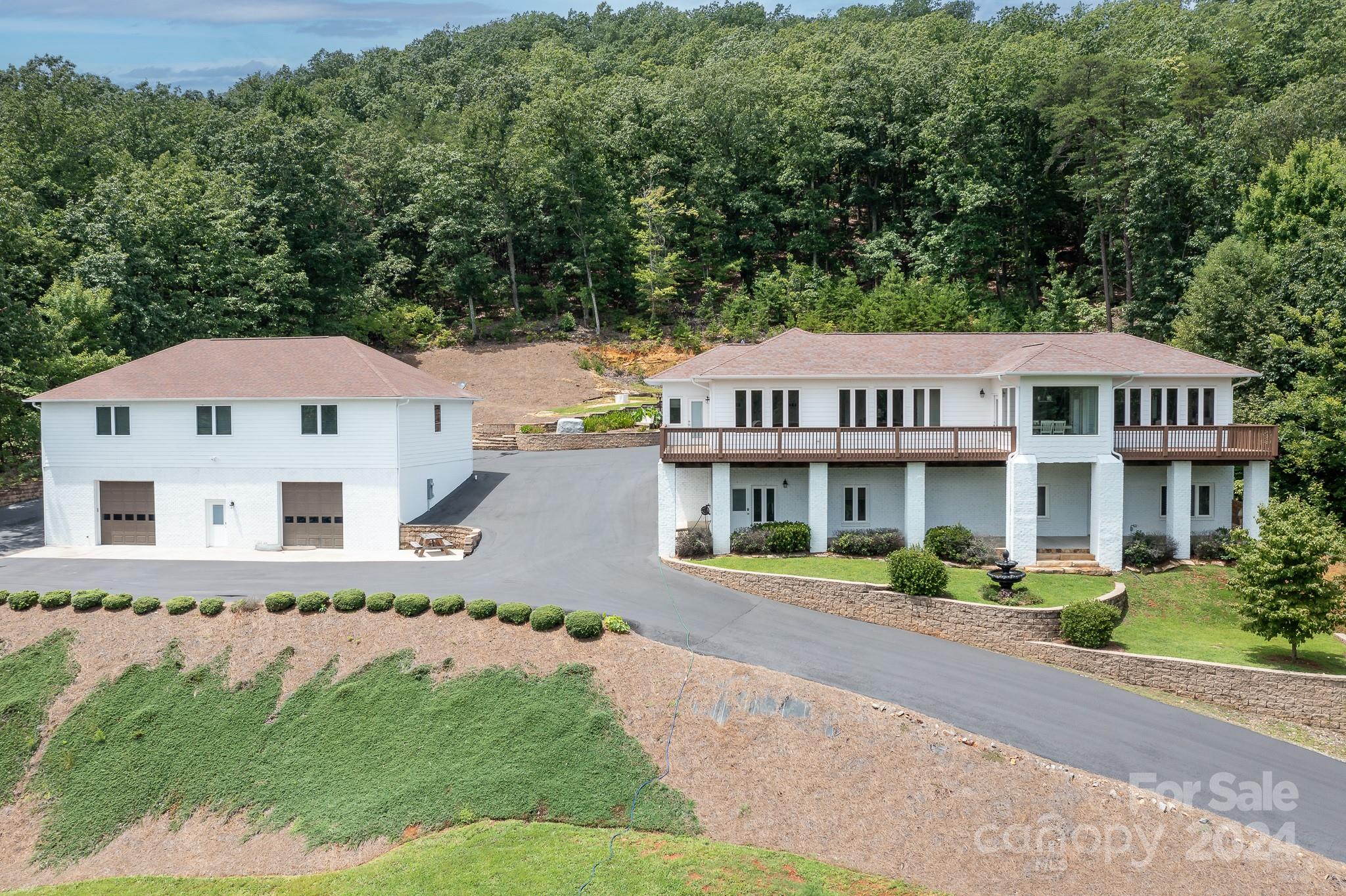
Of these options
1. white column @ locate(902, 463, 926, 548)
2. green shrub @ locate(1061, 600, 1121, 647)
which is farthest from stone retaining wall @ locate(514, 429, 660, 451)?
green shrub @ locate(1061, 600, 1121, 647)

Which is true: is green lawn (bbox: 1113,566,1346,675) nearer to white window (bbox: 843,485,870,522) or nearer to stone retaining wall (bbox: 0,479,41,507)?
white window (bbox: 843,485,870,522)

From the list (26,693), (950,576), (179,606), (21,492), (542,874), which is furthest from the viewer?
(21,492)

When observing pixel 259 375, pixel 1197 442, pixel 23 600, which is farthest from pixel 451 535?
pixel 1197 442

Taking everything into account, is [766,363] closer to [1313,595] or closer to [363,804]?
[1313,595]

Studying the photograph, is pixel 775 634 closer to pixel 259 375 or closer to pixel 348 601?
pixel 348 601

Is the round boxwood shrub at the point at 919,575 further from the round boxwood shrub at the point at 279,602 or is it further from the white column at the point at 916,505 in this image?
the round boxwood shrub at the point at 279,602

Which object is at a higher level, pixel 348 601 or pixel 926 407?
pixel 926 407
